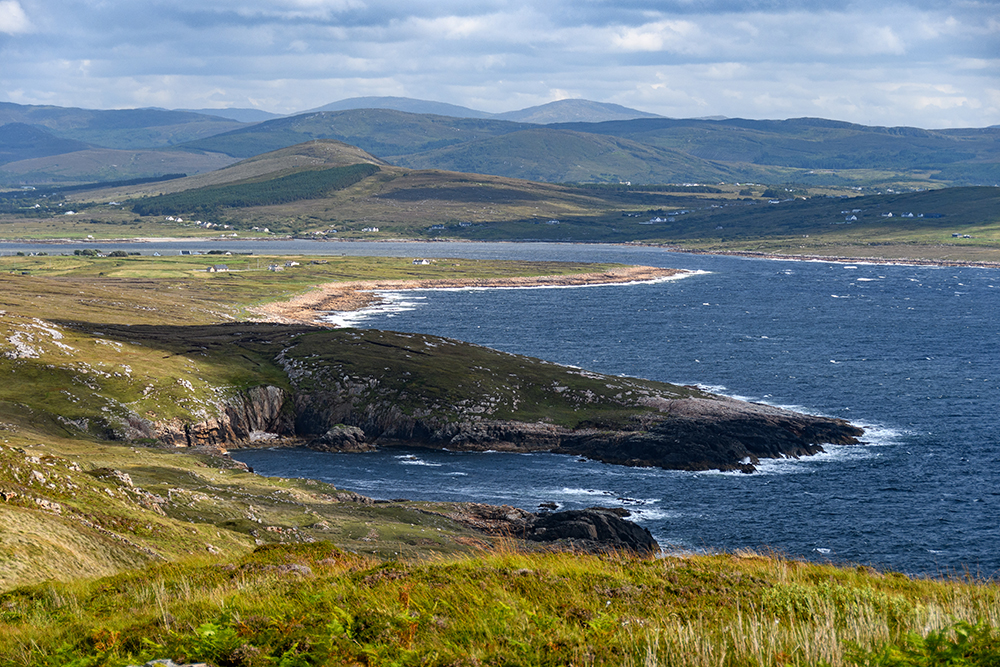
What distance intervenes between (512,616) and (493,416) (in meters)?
85.3

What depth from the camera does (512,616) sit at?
1483 cm

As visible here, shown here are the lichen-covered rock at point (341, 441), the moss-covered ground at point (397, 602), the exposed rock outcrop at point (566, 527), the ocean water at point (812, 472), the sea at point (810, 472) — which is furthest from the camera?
the lichen-covered rock at point (341, 441)

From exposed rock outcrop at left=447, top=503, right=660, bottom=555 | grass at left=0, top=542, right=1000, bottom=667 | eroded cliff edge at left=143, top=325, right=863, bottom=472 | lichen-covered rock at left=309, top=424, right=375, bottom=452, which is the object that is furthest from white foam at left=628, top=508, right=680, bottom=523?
grass at left=0, top=542, right=1000, bottom=667

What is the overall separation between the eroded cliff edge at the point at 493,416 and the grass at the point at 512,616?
70.8 meters

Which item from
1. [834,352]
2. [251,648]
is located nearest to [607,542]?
[251,648]

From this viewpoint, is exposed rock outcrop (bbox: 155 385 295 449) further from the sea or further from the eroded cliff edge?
the sea

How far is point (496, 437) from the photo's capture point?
3807 inches

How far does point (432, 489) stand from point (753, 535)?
28.9 meters

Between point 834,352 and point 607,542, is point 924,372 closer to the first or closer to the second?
point 834,352

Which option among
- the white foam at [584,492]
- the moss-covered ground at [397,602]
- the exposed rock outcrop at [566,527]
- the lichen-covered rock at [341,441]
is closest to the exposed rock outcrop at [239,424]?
the lichen-covered rock at [341,441]

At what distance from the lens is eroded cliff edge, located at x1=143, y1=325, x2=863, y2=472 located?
9238cm

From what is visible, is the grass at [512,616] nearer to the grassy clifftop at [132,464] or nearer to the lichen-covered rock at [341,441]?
the grassy clifftop at [132,464]

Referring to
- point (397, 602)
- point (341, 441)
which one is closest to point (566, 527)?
point (341, 441)

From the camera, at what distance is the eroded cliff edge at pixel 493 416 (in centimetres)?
9238
